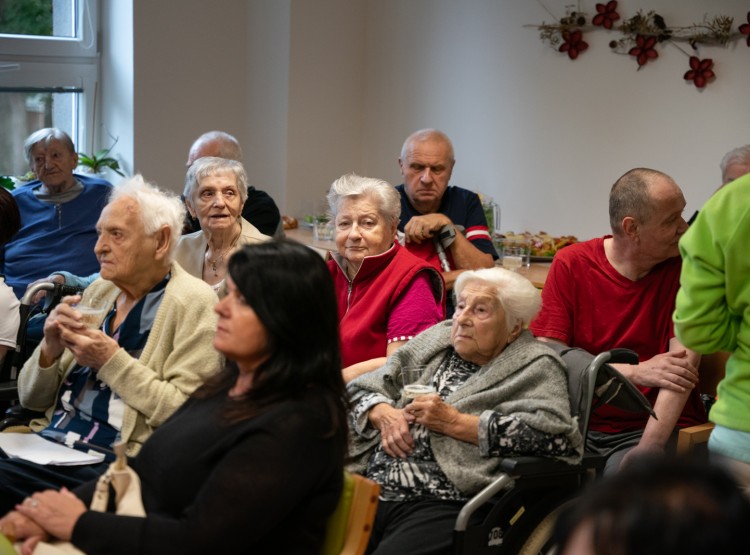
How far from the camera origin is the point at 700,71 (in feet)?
14.7

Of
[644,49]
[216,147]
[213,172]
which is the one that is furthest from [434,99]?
[213,172]

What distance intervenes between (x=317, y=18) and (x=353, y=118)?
0.62 meters

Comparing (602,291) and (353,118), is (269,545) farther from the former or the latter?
(353,118)

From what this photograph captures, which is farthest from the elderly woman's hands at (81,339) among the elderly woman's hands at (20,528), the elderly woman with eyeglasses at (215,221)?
the elderly woman with eyeglasses at (215,221)

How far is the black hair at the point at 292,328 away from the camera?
1.70 m

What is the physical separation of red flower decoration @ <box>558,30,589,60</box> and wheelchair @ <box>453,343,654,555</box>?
273 centimetres

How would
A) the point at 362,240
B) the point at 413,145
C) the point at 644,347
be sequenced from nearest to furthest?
the point at 644,347
the point at 362,240
the point at 413,145

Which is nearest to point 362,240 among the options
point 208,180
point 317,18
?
point 208,180

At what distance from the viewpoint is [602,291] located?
2889mm

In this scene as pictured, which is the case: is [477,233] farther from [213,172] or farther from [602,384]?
[602,384]

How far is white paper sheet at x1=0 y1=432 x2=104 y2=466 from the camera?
2.38 metres

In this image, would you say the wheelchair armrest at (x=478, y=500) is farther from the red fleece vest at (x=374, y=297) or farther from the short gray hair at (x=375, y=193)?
the short gray hair at (x=375, y=193)

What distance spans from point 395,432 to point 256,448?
92 centimetres

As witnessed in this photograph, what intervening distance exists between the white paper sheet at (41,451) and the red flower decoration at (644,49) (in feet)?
10.7
